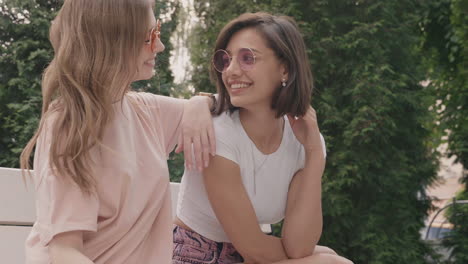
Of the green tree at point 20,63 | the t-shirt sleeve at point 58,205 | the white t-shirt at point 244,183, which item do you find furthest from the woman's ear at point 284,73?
the green tree at point 20,63

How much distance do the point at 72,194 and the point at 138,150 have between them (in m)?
0.32

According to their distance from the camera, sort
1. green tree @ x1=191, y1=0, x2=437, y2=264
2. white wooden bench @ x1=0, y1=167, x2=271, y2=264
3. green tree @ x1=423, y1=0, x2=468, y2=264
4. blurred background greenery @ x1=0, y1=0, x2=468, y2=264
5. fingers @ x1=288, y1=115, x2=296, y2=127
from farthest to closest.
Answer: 1. green tree @ x1=423, y1=0, x2=468, y2=264
2. green tree @ x1=191, y1=0, x2=437, y2=264
3. blurred background greenery @ x1=0, y1=0, x2=468, y2=264
4. white wooden bench @ x1=0, y1=167, x2=271, y2=264
5. fingers @ x1=288, y1=115, x2=296, y2=127

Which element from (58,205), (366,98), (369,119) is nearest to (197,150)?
(58,205)

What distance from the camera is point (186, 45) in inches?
231

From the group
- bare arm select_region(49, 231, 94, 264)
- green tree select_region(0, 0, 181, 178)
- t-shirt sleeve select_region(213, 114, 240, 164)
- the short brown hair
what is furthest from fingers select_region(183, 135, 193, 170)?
green tree select_region(0, 0, 181, 178)

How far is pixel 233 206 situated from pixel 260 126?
1.25ft

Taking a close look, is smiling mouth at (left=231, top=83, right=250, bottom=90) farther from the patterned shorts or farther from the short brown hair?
the patterned shorts

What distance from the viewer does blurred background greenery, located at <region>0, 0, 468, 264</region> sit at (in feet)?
15.8

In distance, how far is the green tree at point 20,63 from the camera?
4.35 metres

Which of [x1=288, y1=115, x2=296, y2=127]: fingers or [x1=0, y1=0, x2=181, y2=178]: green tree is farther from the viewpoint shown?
[x1=0, y1=0, x2=181, y2=178]: green tree

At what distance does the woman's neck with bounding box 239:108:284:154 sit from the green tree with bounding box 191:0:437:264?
8.69 ft

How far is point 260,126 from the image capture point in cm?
232

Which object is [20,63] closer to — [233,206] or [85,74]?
[233,206]

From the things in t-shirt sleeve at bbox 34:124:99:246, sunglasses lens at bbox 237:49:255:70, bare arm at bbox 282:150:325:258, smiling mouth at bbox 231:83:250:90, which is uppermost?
sunglasses lens at bbox 237:49:255:70
